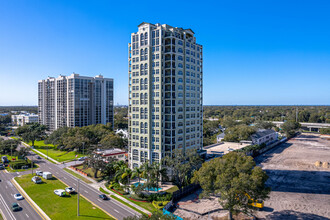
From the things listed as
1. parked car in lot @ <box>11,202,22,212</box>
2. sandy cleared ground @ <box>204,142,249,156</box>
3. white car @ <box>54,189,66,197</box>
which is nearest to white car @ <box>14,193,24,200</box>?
parked car in lot @ <box>11,202,22,212</box>

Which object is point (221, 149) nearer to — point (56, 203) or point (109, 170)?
point (109, 170)

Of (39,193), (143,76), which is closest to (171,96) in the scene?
(143,76)

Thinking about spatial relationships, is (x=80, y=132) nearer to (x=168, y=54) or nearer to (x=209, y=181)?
(x=168, y=54)

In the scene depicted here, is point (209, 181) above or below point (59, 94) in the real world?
below

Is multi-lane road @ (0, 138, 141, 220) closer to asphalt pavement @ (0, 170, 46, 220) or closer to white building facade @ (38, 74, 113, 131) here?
asphalt pavement @ (0, 170, 46, 220)

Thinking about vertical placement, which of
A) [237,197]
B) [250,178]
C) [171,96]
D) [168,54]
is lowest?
[237,197]
